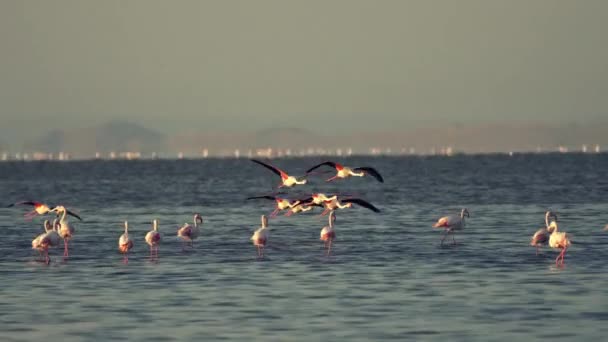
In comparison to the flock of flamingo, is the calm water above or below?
below

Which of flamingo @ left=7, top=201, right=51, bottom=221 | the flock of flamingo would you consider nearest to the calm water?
the flock of flamingo

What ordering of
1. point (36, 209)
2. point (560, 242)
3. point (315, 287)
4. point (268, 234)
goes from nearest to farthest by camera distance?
1. point (315, 287)
2. point (560, 242)
3. point (268, 234)
4. point (36, 209)

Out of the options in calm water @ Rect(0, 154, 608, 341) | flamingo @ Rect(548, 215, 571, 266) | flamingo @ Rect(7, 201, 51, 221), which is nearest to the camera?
calm water @ Rect(0, 154, 608, 341)

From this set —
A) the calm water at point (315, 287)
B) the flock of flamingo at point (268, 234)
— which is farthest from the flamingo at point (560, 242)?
the calm water at point (315, 287)

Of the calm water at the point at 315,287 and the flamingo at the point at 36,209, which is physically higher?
the flamingo at the point at 36,209

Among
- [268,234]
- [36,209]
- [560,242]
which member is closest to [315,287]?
[560,242]

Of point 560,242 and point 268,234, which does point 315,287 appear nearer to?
point 560,242

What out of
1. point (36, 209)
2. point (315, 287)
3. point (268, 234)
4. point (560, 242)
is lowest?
point (315, 287)

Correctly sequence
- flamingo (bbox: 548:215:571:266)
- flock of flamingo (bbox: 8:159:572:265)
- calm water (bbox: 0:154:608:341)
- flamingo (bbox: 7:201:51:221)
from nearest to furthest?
calm water (bbox: 0:154:608:341)
flamingo (bbox: 548:215:571:266)
flock of flamingo (bbox: 8:159:572:265)
flamingo (bbox: 7:201:51:221)

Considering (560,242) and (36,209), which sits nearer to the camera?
(560,242)

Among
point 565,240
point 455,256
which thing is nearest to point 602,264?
point 565,240

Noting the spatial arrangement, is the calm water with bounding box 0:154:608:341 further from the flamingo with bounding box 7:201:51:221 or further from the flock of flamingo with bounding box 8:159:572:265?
the flamingo with bounding box 7:201:51:221

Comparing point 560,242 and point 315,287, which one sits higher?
point 560,242

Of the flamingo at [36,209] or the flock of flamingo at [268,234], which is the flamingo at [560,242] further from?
the flamingo at [36,209]
